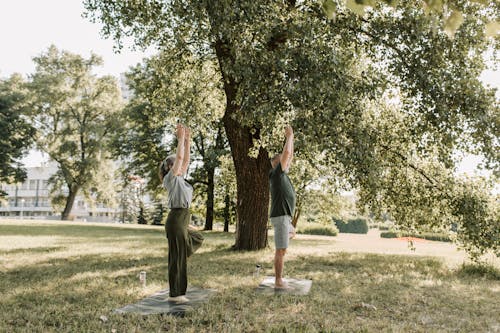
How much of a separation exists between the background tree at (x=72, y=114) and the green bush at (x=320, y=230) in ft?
67.2

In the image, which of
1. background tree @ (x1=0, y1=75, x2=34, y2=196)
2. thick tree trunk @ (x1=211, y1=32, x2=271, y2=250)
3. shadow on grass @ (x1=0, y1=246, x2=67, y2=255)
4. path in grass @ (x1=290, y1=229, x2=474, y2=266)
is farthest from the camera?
background tree @ (x1=0, y1=75, x2=34, y2=196)

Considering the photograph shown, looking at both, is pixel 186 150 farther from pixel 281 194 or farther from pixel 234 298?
pixel 234 298

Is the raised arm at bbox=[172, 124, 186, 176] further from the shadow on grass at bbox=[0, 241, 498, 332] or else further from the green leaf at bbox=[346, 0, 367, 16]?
the green leaf at bbox=[346, 0, 367, 16]

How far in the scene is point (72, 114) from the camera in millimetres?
43938

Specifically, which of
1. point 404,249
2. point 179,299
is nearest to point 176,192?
point 179,299

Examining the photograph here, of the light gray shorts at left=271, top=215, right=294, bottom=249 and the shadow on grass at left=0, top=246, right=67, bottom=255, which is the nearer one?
the light gray shorts at left=271, top=215, right=294, bottom=249

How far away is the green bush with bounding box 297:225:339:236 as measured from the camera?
123ft

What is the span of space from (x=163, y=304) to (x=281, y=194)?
2.56 meters

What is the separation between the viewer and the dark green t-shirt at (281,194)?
718 centimetres

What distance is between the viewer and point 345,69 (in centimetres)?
918

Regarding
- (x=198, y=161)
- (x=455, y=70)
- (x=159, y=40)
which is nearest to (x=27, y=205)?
(x=198, y=161)

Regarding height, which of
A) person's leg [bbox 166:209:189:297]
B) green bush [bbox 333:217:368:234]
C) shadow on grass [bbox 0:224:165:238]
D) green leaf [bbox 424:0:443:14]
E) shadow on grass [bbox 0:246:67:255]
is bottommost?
green bush [bbox 333:217:368:234]

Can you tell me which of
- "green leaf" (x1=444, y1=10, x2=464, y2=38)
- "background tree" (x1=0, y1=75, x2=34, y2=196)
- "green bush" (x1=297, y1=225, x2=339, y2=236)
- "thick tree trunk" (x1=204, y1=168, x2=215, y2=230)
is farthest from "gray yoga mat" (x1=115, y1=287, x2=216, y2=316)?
"background tree" (x1=0, y1=75, x2=34, y2=196)

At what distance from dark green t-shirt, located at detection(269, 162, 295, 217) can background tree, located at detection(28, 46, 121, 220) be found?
37.4m
